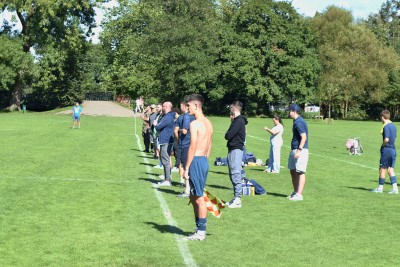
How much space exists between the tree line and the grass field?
51723mm

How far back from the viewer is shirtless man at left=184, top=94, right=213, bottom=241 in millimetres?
9656

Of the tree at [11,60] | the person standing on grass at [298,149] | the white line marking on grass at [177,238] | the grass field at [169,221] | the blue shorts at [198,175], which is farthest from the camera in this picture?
the tree at [11,60]

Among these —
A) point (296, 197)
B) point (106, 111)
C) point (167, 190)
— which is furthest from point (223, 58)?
point (296, 197)

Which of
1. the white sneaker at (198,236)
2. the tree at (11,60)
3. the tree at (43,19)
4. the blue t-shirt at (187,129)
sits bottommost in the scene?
the white sneaker at (198,236)

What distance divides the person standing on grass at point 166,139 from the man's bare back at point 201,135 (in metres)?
6.36

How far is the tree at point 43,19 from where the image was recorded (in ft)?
227

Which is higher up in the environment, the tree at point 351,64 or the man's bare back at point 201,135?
the tree at point 351,64

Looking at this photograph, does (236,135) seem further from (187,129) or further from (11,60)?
(11,60)

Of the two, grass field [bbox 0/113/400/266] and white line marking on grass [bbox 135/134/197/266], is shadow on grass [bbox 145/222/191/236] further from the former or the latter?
white line marking on grass [bbox 135/134/197/266]

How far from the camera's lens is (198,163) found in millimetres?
9703

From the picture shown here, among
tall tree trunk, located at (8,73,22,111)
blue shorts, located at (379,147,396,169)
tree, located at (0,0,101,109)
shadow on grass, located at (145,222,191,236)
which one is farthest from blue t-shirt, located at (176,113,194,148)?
tall tree trunk, located at (8,73,22,111)

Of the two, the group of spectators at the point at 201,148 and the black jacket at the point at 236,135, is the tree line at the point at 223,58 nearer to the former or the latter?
the group of spectators at the point at 201,148

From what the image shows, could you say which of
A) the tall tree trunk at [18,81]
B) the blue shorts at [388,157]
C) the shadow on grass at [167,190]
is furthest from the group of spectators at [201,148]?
the tall tree trunk at [18,81]

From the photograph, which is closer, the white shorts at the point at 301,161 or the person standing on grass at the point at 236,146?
the person standing on grass at the point at 236,146
